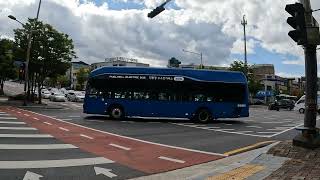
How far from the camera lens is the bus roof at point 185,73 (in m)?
26.4

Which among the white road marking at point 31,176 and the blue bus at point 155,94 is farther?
the blue bus at point 155,94

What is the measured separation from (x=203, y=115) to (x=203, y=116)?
6 centimetres

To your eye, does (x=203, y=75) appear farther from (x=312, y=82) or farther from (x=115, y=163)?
(x=115, y=163)

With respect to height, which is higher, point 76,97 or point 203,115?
point 76,97

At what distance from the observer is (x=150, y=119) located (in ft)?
92.2

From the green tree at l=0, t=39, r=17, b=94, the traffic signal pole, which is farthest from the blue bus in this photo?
the green tree at l=0, t=39, r=17, b=94

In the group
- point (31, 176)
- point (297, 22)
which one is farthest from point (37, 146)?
point (297, 22)

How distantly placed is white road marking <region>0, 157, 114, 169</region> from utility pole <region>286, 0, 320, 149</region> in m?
5.40

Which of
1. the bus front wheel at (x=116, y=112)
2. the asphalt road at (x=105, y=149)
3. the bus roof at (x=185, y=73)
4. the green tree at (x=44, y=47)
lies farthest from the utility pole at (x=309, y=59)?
the green tree at (x=44, y=47)

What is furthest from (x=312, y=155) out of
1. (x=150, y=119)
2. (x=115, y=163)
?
(x=150, y=119)

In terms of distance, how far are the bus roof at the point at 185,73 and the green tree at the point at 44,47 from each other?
65.9ft

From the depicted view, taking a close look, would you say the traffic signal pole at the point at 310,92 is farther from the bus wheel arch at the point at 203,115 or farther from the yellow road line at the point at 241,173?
the bus wheel arch at the point at 203,115

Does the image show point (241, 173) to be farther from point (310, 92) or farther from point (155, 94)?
point (155, 94)

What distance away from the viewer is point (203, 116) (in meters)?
26.4
